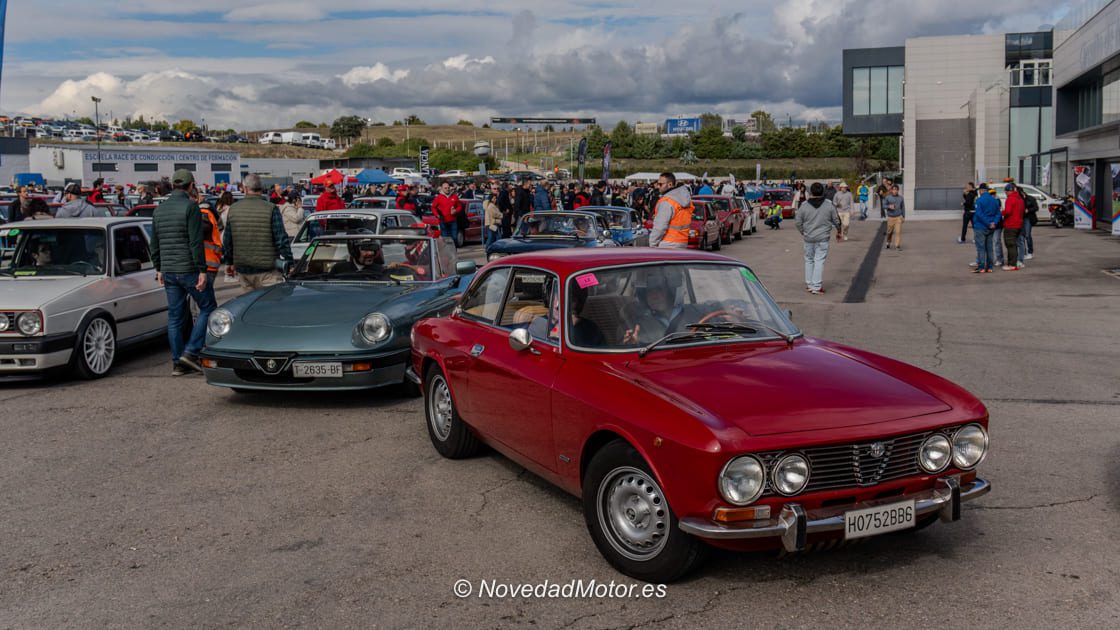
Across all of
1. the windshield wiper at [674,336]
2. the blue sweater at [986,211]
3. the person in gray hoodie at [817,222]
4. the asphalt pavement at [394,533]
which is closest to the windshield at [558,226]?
the person in gray hoodie at [817,222]

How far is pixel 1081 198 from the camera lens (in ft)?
111

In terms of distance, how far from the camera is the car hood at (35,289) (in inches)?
350

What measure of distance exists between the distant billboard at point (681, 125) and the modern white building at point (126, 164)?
9778 cm

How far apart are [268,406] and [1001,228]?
1584 centimetres

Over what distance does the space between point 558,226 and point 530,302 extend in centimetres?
1348

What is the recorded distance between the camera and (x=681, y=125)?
584ft

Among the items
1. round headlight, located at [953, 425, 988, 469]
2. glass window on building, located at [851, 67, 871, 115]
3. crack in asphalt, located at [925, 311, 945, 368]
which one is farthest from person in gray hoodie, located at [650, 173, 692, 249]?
glass window on building, located at [851, 67, 871, 115]

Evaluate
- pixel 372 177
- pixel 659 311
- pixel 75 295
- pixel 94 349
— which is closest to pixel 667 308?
pixel 659 311

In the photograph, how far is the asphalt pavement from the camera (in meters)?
4.16

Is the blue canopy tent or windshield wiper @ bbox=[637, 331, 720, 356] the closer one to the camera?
windshield wiper @ bbox=[637, 331, 720, 356]

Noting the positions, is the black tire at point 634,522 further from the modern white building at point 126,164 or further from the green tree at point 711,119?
the green tree at point 711,119

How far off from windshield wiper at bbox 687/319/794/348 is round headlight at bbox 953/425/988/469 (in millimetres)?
1063

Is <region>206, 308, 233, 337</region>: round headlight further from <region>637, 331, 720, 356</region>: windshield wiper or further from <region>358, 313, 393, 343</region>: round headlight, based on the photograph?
<region>637, 331, 720, 356</region>: windshield wiper

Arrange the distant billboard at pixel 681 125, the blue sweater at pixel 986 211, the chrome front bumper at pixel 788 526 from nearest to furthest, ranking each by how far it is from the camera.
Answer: the chrome front bumper at pixel 788 526, the blue sweater at pixel 986 211, the distant billboard at pixel 681 125
